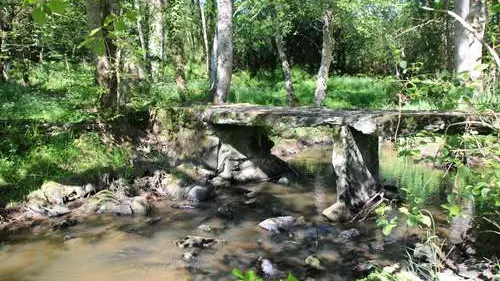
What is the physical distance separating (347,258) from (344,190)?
7.41ft

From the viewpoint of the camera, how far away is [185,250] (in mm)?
7832

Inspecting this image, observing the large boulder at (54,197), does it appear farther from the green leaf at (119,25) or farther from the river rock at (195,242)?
the green leaf at (119,25)

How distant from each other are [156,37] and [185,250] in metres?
10.4

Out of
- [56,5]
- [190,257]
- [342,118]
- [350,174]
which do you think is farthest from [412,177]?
[56,5]

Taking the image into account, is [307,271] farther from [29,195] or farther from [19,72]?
[19,72]

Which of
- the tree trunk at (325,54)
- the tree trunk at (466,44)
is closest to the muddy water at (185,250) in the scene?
the tree trunk at (466,44)

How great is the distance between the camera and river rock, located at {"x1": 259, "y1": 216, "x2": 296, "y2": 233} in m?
8.78

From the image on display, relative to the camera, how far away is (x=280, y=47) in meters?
19.2

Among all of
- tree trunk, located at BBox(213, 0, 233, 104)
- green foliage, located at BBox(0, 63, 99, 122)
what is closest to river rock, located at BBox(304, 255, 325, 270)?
green foliage, located at BBox(0, 63, 99, 122)

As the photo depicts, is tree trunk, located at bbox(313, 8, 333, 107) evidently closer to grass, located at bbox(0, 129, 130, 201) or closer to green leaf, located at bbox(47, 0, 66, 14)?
grass, located at bbox(0, 129, 130, 201)

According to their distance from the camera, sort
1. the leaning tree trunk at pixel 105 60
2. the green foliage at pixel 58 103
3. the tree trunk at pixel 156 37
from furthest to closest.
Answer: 1. the tree trunk at pixel 156 37
2. the green foliage at pixel 58 103
3. the leaning tree trunk at pixel 105 60

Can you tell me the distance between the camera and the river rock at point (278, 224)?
878 cm

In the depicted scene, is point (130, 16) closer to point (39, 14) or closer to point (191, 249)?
point (39, 14)

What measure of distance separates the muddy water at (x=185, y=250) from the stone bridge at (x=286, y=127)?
1.01 metres
